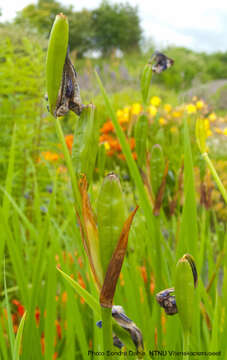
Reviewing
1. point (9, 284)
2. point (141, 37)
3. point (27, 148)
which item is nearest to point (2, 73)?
point (27, 148)

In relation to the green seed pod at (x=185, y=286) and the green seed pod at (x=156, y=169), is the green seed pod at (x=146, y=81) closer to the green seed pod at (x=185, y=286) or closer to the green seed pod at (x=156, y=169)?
the green seed pod at (x=156, y=169)

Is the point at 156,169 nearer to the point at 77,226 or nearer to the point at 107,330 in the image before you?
the point at 107,330

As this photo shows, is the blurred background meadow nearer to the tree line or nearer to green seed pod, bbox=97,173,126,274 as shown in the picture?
green seed pod, bbox=97,173,126,274

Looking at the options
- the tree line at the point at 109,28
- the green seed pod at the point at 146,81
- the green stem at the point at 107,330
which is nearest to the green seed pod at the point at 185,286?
the green stem at the point at 107,330

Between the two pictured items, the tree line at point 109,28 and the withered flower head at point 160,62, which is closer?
the withered flower head at point 160,62

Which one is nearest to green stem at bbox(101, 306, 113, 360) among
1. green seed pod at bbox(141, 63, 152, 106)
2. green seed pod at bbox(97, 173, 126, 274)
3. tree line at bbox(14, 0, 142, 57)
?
green seed pod at bbox(97, 173, 126, 274)

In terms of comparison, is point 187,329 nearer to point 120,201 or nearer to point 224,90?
point 120,201
